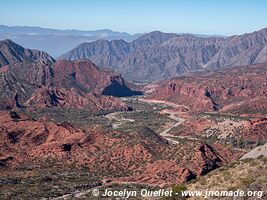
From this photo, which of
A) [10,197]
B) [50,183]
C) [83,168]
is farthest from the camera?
[83,168]

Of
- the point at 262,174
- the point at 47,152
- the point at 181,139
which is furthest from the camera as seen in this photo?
the point at 181,139

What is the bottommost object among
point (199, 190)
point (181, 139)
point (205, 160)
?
point (181, 139)

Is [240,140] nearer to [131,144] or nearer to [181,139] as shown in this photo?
[181,139]

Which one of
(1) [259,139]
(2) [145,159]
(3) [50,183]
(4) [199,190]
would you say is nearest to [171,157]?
(2) [145,159]

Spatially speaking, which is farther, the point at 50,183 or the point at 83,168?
the point at 83,168

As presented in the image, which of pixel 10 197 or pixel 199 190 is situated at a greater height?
pixel 199 190

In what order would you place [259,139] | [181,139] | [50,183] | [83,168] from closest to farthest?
1. [50,183]
2. [83,168]
3. [259,139]
4. [181,139]

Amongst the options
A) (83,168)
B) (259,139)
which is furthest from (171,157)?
(259,139)

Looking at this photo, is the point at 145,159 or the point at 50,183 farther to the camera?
the point at 145,159

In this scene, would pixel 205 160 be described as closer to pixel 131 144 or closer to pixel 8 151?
pixel 131 144
